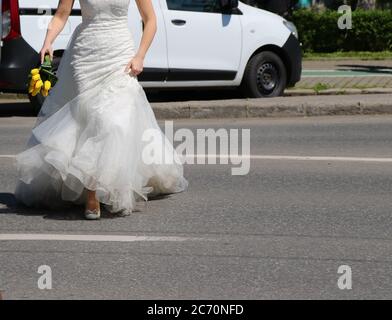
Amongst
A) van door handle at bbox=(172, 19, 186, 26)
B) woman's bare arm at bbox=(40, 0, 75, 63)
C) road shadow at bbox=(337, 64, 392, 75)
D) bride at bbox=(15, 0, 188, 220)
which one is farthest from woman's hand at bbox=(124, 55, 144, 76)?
road shadow at bbox=(337, 64, 392, 75)

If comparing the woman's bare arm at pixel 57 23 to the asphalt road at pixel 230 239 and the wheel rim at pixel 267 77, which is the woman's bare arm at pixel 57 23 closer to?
the asphalt road at pixel 230 239

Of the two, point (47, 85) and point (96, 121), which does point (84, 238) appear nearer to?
point (96, 121)

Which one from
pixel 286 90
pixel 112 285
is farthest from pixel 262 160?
pixel 286 90

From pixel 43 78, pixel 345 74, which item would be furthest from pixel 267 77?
pixel 43 78

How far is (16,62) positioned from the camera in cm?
1359

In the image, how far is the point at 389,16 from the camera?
970 inches

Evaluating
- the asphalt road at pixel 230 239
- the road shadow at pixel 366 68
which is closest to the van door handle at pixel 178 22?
the asphalt road at pixel 230 239

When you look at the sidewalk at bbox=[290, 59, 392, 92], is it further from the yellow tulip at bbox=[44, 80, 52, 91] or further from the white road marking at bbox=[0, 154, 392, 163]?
the yellow tulip at bbox=[44, 80, 52, 91]

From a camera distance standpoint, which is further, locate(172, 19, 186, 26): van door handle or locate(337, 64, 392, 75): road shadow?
locate(337, 64, 392, 75): road shadow

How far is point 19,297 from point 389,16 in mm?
19686

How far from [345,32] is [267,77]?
10758 mm

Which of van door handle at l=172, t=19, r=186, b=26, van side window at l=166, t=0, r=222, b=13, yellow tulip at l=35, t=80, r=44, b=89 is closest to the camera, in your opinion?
yellow tulip at l=35, t=80, r=44, b=89

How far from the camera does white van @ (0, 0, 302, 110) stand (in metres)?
13.6

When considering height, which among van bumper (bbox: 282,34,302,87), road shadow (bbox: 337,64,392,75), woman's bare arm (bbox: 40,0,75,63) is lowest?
road shadow (bbox: 337,64,392,75)
